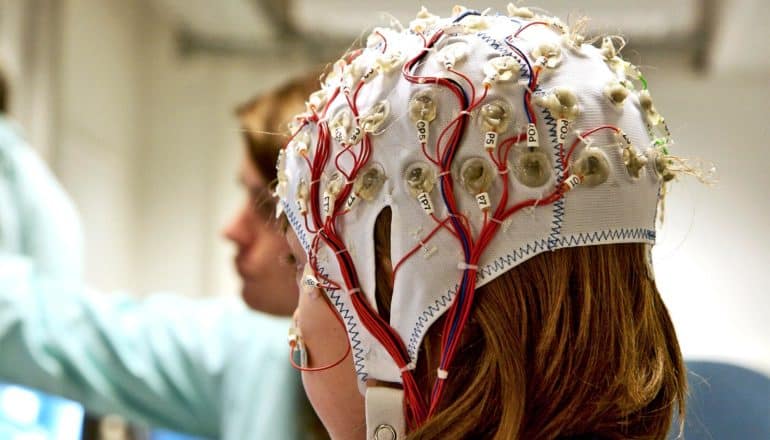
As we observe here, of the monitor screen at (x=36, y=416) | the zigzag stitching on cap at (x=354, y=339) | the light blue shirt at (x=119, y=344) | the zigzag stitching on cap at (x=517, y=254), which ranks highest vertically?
A: the zigzag stitching on cap at (x=517, y=254)

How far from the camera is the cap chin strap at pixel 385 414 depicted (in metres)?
0.61

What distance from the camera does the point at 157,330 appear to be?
159cm

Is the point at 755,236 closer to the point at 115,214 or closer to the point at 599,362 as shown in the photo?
the point at 599,362

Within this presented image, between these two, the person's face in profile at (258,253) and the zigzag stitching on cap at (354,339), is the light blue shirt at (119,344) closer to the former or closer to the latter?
the person's face in profile at (258,253)

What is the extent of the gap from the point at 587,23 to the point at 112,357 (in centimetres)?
118

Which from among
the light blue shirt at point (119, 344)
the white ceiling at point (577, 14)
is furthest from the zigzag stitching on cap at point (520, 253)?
the light blue shirt at point (119, 344)

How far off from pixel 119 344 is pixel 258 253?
1.10 ft

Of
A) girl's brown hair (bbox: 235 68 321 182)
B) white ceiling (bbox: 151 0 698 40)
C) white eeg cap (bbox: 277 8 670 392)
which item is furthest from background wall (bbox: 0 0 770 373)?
white eeg cap (bbox: 277 8 670 392)

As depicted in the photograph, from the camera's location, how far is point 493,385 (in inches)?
22.9

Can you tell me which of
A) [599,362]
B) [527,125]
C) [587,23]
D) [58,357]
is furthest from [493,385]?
[58,357]

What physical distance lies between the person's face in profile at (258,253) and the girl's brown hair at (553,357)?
866 mm

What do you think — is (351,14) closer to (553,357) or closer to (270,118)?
(270,118)

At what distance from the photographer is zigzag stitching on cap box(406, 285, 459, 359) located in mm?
594

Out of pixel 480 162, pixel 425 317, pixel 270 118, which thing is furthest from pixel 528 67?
pixel 270 118
